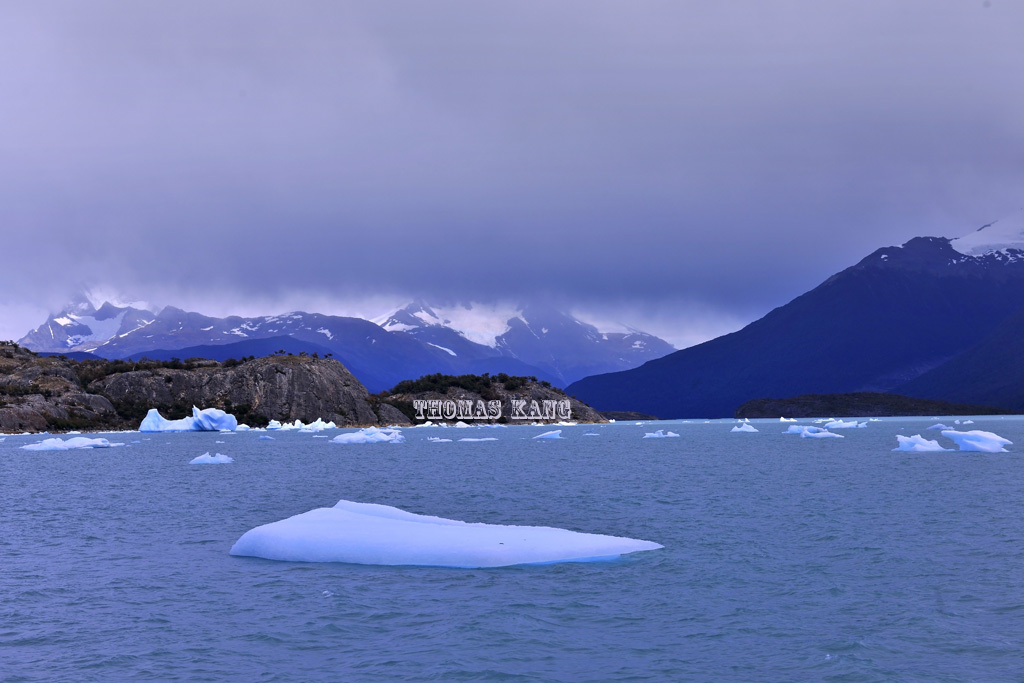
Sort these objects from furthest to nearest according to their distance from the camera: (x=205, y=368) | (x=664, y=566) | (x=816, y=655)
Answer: (x=205, y=368) < (x=664, y=566) < (x=816, y=655)

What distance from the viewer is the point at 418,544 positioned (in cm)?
2419

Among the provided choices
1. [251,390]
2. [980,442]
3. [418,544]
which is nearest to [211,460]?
[418,544]

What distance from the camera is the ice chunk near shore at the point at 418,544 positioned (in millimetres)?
23672

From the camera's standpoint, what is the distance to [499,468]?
64.4 m

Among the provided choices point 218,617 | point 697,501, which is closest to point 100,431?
point 697,501

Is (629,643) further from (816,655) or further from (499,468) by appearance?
(499,468)

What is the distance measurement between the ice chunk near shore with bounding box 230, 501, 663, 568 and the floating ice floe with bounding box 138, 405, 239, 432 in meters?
130

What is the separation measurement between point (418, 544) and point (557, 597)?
224 inches

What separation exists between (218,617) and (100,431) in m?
156

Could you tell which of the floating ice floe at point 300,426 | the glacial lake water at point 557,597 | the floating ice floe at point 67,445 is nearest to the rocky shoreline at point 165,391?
the floating ice floe at point 300,426

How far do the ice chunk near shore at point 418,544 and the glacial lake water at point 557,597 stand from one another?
498 mm

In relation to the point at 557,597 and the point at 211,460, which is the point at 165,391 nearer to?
the point at 211,460

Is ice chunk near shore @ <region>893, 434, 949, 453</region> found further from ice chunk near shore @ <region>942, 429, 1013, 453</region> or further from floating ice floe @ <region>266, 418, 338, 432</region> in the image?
floating ice floe @ <region>266, 418, 338, 432</region>

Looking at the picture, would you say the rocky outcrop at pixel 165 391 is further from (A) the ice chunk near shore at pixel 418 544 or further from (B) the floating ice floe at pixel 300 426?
(A) the ice chunk near shore at pixel 418 544
